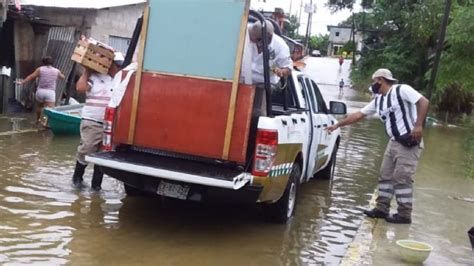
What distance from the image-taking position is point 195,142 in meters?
6.00

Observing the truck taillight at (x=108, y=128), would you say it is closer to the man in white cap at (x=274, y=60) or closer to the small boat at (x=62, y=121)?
the man in white cap at (x=274, y=60)

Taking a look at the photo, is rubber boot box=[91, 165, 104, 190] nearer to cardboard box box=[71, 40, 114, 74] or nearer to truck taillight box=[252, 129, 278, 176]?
cardboard box box=[71, 40, 114, 74]

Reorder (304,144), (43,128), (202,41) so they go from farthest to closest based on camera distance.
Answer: (43,128), (304,144), (202,41)

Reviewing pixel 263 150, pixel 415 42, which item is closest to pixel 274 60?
pixel 263 150

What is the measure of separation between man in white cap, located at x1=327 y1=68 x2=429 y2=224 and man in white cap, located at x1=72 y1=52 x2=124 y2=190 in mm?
2992

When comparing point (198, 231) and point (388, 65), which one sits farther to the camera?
point (388, 65)

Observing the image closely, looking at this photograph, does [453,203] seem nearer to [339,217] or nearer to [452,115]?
[339,217]

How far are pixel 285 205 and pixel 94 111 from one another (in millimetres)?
2691

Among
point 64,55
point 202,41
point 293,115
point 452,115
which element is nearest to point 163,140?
point 202,41

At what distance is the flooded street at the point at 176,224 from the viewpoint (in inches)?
222

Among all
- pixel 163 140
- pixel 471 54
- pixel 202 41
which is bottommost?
pixel 163 140

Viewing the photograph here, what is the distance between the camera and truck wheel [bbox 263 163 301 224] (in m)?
6.89

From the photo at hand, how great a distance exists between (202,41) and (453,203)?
4932mm

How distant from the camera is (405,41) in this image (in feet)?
129
